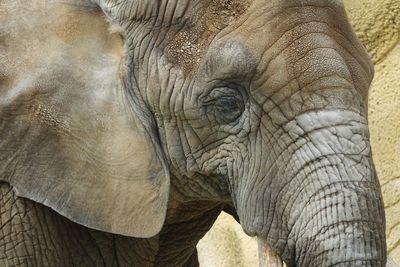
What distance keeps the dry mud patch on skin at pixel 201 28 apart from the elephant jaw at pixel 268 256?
60 cm

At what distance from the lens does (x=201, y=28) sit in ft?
16.7

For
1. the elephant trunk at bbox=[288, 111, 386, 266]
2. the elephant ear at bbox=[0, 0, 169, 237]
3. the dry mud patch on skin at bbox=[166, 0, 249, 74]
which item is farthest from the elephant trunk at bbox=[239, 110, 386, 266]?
the elephant ear at bbox=[0, 0, 169, 237]

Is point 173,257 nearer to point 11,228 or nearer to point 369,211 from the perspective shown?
point 11,228

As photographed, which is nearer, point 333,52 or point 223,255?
point 333,52

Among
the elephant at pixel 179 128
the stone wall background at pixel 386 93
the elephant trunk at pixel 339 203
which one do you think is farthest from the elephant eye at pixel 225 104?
the stone wall background at pixel 386 93

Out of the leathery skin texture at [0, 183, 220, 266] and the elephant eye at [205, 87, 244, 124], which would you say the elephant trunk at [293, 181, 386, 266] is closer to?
the elephant eye at [205, 87, 244, 124]

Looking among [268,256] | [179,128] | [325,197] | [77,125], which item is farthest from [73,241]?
[325,197]

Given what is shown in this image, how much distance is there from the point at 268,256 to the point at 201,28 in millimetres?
747

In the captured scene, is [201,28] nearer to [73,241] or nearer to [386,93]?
[73,241]

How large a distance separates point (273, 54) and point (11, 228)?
1.14 m

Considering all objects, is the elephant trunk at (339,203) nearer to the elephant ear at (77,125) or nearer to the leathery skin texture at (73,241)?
the elephant ear at (77,125)

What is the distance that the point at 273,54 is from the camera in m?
4.91

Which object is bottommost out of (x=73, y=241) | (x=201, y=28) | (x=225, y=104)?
(x=73, y=241)

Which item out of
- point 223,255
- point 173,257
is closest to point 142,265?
point 173,257
